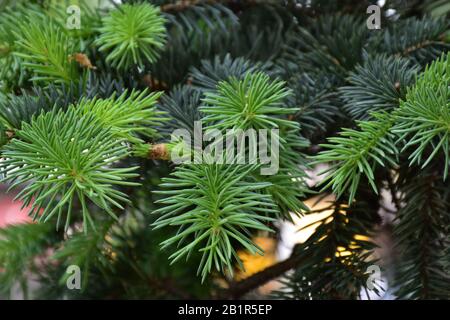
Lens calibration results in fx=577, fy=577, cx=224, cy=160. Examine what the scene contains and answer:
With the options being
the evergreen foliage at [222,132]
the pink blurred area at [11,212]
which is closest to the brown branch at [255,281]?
the evergreen foliage at [222,132]

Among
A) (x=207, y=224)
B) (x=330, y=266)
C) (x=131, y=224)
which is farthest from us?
(x=131, y=224)

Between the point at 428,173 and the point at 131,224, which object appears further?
the point at 131,224

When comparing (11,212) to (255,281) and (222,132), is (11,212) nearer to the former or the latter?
(255,281)

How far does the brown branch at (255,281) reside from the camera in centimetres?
42

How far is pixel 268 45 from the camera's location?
1.38 feet

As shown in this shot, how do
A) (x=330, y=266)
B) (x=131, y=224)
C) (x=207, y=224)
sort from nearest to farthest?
(x=207, y=224) → (x=330, y=266) → (x=131, y=224)

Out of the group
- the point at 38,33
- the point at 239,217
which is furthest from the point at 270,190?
the point at 38,33

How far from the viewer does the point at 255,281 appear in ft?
1.41

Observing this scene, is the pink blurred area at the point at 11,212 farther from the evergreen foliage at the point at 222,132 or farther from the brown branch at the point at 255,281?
the brown branch at the point at 255,281

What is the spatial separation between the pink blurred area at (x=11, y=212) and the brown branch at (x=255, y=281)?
155 millimetres

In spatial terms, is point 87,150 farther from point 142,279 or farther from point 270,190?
point 142,279

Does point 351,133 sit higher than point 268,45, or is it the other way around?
point 268,45

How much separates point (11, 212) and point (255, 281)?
0.35 meters
